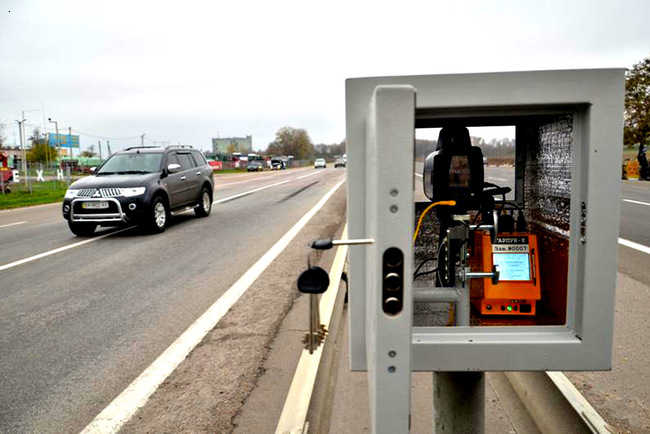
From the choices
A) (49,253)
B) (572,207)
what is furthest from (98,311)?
(572,207)

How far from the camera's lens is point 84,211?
11289 mm

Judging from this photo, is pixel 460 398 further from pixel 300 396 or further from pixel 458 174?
pixel 300 396

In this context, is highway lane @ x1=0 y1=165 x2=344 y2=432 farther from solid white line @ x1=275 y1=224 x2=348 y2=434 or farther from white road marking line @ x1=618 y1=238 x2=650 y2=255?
white road marking line @ x1=618 y1=238 x2=650 y2=255

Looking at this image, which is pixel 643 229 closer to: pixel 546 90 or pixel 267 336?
pixel 267 336

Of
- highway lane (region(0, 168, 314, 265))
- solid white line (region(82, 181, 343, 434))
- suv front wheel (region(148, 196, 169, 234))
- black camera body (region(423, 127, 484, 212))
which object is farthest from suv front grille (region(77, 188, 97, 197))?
black camera body (region(423, 127, 484, 212))

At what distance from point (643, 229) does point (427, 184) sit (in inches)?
397

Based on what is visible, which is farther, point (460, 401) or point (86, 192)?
point (86, 192)

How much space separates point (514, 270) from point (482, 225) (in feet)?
0.97

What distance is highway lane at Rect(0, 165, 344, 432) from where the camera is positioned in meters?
4.03

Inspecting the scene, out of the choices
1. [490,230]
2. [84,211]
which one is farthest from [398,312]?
[84,211]

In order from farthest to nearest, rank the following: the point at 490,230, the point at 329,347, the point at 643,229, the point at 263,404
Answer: the point at 643,229 < the point at 329,347 < the point at 263,404 < the point at 490,230

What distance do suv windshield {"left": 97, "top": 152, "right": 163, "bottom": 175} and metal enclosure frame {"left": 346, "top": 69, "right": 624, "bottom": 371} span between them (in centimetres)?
1095

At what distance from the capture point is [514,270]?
9.60ft

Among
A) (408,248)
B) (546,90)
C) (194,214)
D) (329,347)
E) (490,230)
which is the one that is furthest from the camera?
(194,214)
